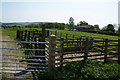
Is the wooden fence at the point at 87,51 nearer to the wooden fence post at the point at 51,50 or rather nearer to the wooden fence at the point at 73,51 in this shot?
the wooden fence at the point at 73,51

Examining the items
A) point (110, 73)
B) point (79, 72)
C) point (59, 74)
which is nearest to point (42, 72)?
point (59, 74)

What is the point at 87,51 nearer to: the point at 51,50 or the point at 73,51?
the point at 73,51

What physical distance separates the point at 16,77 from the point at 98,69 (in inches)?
129

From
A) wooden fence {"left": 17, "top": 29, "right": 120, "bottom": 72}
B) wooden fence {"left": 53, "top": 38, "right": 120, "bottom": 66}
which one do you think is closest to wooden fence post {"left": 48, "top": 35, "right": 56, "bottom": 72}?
wooden fence {"left": 17, "top": 29, "right": 120, "bottom": 72}

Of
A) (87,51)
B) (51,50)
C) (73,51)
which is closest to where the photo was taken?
(51,50)

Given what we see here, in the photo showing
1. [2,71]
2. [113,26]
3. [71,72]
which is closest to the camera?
[71,72]

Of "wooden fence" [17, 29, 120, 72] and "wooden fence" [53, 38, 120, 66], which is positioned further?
"wooden fence" [53, 38, 120, 66]

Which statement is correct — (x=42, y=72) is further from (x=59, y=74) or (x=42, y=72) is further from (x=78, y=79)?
(x=78, y=79)

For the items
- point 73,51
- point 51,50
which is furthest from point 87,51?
point 51,50

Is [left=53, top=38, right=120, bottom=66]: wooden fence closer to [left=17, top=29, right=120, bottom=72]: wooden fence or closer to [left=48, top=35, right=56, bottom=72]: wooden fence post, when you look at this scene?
[left=17, top=29, right=120, bottom=72]: wooden fence

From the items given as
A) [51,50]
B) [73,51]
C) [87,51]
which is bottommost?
[73,51]

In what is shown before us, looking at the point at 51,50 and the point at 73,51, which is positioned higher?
the point at 51,50

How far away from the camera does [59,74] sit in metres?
5.12

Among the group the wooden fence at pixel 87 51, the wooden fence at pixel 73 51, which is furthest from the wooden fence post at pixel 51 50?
the wooden fence at pixel 87 51
